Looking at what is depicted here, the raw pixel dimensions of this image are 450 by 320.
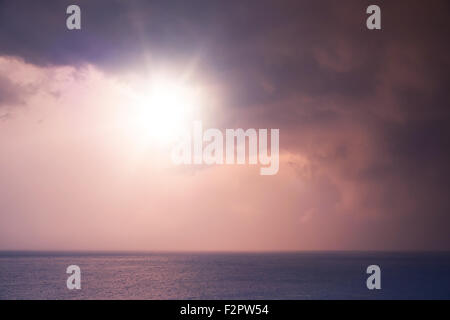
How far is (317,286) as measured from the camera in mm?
39812

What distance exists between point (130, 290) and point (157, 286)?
3.81m

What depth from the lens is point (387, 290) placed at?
1486 inches
